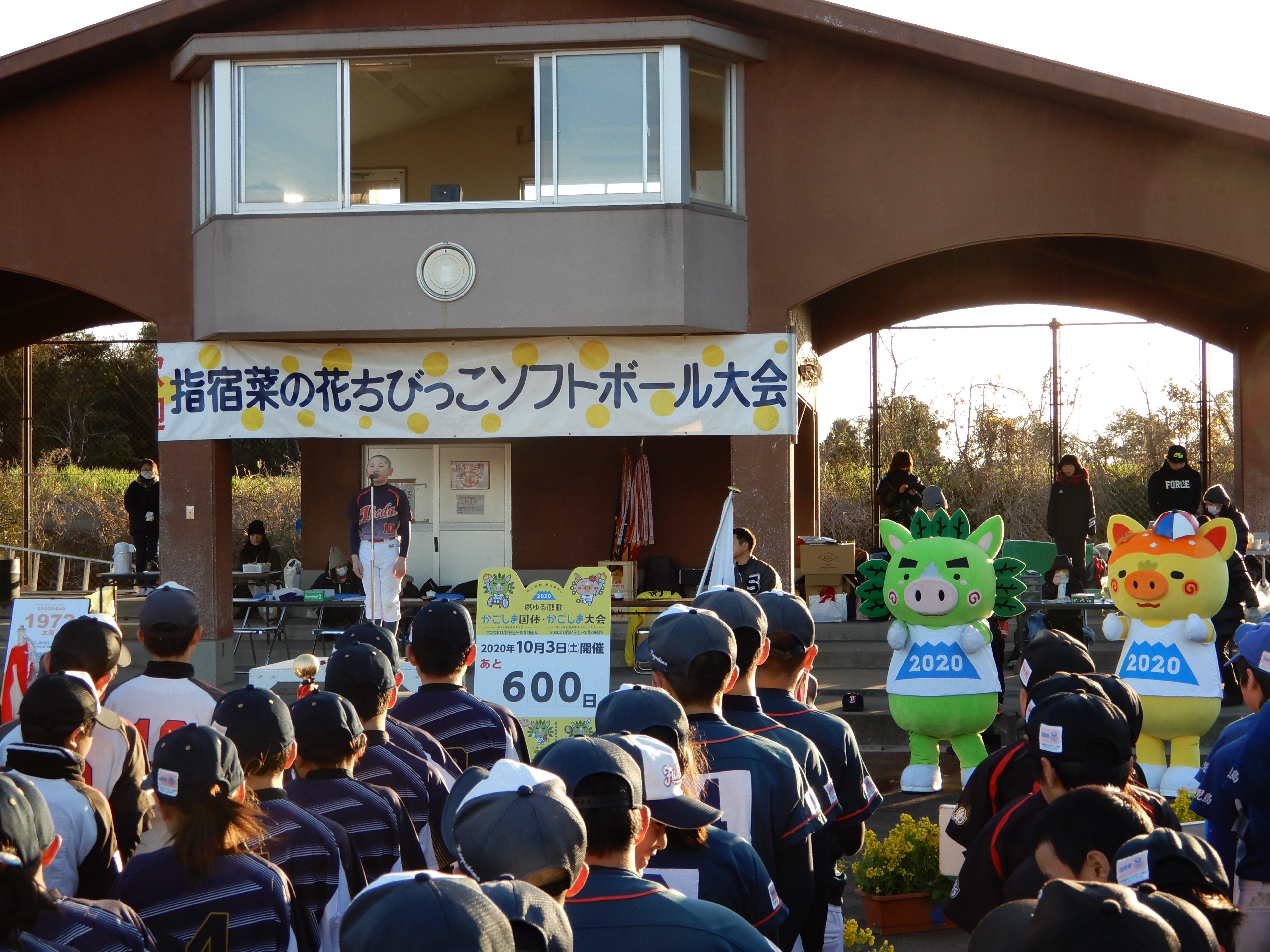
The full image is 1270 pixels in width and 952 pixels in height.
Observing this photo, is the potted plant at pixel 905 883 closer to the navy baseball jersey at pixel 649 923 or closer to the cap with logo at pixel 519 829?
the navy baseball jersey at pixel 649 923

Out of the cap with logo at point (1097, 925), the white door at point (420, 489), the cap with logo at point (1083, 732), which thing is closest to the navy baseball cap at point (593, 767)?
the cap with logo at point (1097, 925)

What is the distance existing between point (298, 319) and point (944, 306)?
341 inches

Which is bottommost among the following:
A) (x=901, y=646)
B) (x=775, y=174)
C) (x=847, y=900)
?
(x=847, y=900)

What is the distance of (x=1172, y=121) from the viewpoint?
35.2 feet

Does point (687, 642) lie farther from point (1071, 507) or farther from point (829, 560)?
point (1071, 507)

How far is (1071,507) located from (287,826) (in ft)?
39.6

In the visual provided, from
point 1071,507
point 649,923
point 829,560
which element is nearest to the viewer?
point 649,923

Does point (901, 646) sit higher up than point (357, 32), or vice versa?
point (357, 32)

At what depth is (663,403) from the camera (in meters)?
Result: 11.4

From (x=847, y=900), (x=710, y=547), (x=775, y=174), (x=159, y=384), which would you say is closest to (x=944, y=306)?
(x=710, y=547)

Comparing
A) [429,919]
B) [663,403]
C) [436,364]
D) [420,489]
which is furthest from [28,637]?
[420,489]

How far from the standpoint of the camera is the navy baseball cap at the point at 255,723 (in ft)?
11.5

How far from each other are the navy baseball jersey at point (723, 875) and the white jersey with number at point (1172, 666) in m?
5.70

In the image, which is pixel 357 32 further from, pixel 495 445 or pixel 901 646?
pixel 901 646
